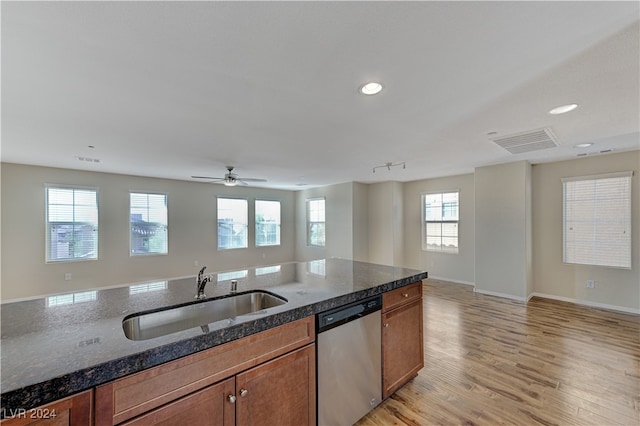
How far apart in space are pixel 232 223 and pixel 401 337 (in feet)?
20.5

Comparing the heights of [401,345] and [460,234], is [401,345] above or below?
below

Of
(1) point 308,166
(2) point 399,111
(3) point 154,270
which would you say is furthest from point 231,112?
(3) point 154,270

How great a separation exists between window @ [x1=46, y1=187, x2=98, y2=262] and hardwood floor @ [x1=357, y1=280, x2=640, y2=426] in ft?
20.3

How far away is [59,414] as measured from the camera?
2.78 feet

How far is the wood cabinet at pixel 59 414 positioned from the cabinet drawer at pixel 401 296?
65.9 inches

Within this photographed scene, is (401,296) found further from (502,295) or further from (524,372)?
(502,295)

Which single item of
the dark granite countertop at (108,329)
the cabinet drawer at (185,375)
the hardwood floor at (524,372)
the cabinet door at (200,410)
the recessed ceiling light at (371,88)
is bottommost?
the hardwood floor at (524,372)

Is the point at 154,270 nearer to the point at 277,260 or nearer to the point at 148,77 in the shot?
the point at 277,260

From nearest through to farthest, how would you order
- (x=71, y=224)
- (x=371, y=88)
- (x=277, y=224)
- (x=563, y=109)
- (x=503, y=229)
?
(x=371, y=88)
(x=563, y=109)
(x=503, y=229)
(x=71, y=224)
(x=277, y=224)

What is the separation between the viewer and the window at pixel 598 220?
4062mm

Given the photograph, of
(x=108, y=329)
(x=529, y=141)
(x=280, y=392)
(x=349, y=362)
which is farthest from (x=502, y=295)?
(x=108, y=329)

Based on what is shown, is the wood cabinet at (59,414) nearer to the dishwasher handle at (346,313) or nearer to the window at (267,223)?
the dishwasher handle at (346,313)

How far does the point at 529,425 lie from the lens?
1839mm

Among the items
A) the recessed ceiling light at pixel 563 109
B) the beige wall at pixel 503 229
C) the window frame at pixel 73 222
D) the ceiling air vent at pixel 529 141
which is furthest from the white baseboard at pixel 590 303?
the window frame at pixel 73 222
